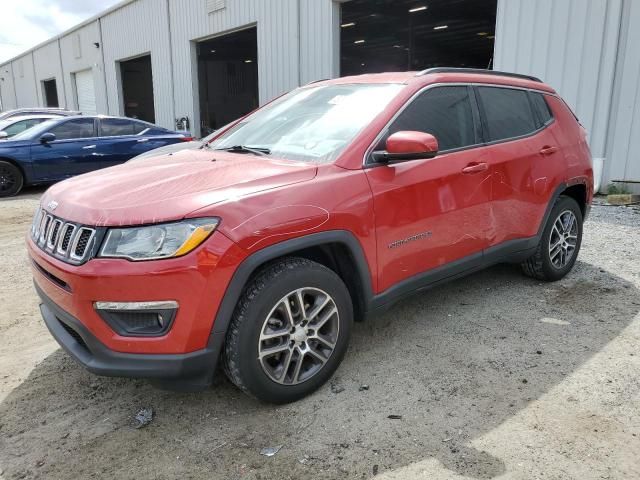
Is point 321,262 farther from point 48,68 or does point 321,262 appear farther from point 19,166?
point 48,68

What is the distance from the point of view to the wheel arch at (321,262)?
2.35 meters

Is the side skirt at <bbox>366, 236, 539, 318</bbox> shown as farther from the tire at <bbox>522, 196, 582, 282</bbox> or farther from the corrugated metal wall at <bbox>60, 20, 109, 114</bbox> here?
the corrugated metal wall at <bbox>60, 20, 109, 114</bbox>

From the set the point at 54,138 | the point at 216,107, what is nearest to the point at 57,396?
the point at 54,138

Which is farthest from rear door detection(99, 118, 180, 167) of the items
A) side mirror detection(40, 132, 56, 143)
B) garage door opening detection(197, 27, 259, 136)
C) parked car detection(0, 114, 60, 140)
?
garage door opening detection(197, 27, 259, 136)

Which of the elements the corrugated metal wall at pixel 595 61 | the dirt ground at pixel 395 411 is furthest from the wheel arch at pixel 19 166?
the corrugated metal wall at pixel 595 61

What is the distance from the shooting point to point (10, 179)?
9.52m

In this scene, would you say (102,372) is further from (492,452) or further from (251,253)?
(492,452)

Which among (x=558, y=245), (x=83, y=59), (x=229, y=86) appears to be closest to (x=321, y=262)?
(x=558, y=245)

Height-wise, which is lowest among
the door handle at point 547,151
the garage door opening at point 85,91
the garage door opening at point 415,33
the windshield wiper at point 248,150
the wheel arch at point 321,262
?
the wheel arch at point 321,262

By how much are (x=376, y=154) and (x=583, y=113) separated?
6.62m

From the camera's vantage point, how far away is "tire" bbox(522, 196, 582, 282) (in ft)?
14.0

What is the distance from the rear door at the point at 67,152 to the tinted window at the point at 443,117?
326 inches

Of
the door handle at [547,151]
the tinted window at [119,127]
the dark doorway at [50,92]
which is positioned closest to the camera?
the door handle at [547,151]

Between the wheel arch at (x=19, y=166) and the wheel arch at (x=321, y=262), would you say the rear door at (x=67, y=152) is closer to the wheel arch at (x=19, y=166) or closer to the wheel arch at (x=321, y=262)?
the wheel arch at (x=19, y=166)
